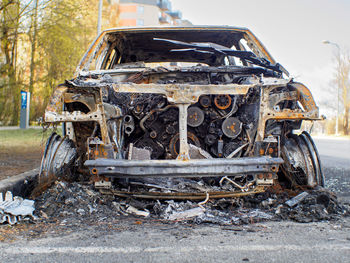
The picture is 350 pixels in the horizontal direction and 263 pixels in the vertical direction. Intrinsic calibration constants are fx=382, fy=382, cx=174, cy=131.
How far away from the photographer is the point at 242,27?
4.58 metres

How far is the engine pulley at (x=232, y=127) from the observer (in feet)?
12.7

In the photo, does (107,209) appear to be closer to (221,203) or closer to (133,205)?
(133,205)

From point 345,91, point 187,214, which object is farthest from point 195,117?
point 345,91

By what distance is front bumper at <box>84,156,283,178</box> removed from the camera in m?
3.08

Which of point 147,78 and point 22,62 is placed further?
point 22,62

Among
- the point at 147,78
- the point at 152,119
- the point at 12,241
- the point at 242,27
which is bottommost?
the point at 12,241

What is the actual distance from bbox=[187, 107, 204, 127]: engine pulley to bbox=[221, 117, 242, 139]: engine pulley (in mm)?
247

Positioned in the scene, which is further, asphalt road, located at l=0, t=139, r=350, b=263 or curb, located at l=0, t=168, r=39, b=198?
curb, located at l=0, t=168, r=39, b=198

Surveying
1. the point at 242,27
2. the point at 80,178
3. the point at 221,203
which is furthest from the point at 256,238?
the point at 242,27

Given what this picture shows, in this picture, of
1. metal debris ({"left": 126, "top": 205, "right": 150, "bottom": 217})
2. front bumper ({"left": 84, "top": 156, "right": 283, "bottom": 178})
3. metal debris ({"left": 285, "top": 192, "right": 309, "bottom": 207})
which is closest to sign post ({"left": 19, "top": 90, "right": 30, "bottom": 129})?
metal debris ({"left": 126, "top": 205, "right": 150, "bottom": 217})

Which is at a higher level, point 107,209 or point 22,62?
point 22,62

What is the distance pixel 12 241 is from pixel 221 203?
1769 millimetres

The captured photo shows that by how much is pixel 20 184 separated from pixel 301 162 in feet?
9.59

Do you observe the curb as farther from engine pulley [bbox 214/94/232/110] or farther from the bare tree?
the bare tree
